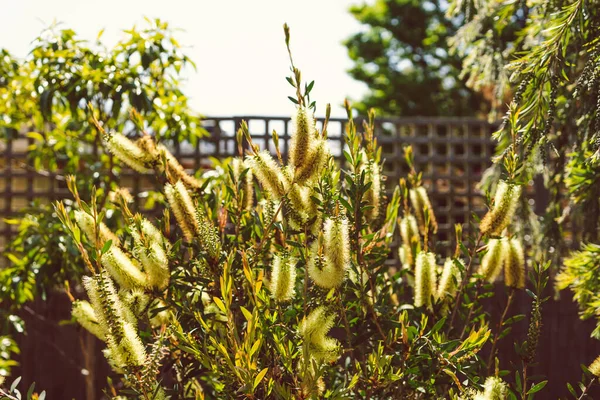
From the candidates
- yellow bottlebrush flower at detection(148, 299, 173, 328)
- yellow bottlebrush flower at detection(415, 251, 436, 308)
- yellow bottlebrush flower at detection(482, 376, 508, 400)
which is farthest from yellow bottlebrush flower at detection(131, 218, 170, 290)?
Result: yellow bottlebrush flower at detection(482, 376, 508, 400)

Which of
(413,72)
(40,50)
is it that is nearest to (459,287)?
(40,50)

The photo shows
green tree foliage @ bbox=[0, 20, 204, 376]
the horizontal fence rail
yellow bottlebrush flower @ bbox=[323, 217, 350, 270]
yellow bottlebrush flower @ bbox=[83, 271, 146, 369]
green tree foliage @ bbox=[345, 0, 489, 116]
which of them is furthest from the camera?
green tree foliage @ bbox=[345, 0, 489, 116]

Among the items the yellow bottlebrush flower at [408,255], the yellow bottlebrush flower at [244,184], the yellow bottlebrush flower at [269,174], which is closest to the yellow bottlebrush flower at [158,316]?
the yellow bottlebrush flower at [244,184]

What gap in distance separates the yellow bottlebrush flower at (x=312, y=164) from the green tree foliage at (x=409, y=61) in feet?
32.8

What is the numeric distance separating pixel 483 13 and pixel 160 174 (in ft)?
6.70

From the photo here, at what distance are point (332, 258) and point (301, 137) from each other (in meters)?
0.26

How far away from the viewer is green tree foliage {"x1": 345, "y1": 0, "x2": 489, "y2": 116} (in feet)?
37.1

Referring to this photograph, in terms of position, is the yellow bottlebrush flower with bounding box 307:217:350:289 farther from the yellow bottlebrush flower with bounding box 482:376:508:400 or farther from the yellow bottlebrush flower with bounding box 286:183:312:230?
the yellow bottlebrush flower with bounding box 482:376:508:400

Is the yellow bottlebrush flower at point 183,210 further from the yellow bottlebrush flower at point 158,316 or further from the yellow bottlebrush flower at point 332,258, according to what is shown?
the yellow bottlebrush flower at point 332,258

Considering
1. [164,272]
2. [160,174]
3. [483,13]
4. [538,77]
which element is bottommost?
[164,272]

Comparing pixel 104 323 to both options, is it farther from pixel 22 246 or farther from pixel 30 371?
pixel 30 371

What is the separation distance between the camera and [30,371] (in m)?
3.83

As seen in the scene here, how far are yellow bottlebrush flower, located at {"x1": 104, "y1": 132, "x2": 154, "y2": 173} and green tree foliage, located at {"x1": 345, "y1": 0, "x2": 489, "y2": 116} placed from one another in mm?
9740

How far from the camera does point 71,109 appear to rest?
2.88 m
